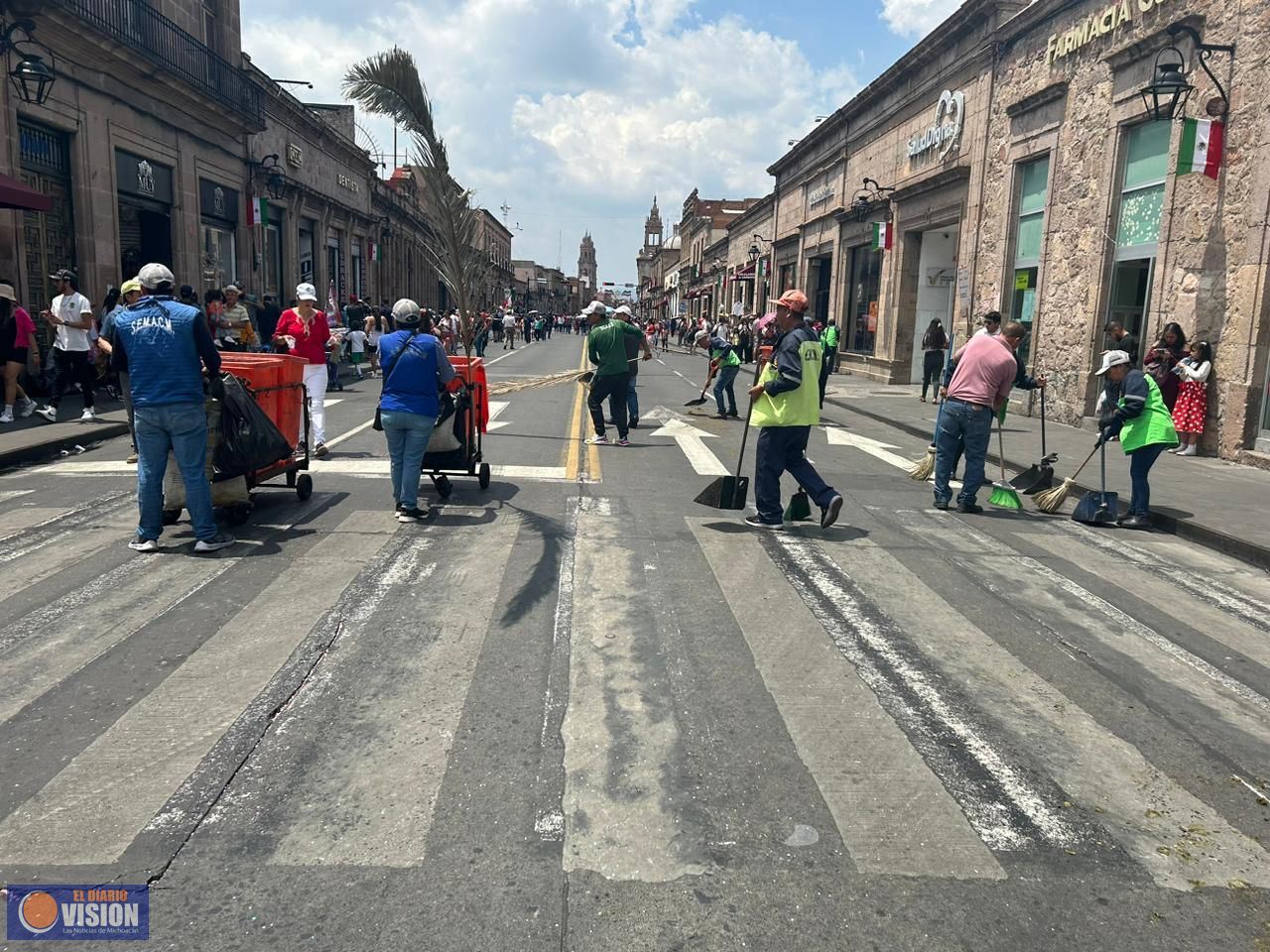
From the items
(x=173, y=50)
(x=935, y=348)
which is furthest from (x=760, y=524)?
(x=173, y=50)

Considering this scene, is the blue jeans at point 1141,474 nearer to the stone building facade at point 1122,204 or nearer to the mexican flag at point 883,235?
the stone building facade at point 1122,204

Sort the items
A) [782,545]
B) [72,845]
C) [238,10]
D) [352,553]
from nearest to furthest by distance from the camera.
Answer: [72,845], [352,553], [782,545], [238,10]

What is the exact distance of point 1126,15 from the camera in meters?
14.7

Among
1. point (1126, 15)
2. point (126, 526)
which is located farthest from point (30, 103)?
point (1126, 15)

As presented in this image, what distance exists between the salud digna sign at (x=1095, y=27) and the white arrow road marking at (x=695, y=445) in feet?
31.0

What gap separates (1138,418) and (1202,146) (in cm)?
667

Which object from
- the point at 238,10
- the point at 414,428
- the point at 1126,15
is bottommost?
the point at 414,428

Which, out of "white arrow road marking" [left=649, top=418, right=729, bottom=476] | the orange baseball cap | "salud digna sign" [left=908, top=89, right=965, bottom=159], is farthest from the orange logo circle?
"salud digna sign" [left=908, top=89, right=965, bottom=159]

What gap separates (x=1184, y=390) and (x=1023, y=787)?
11547 millimetres

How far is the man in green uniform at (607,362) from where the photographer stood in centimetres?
1111

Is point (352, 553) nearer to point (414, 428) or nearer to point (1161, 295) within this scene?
point (414, 428)

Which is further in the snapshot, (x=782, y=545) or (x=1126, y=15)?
(x=1126, y=15)

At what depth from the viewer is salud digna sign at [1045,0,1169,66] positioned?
14.6 m

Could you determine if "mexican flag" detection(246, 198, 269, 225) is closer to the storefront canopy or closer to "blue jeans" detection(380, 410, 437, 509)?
the storefront canopy
